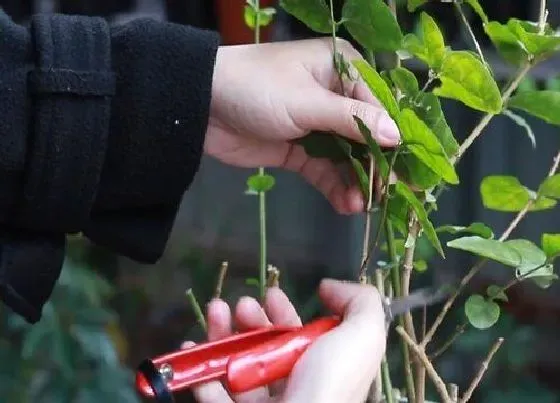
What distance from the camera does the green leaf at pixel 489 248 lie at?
1.46 ft

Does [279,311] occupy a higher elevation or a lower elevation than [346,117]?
lower

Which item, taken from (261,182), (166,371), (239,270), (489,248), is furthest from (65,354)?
(489,248)

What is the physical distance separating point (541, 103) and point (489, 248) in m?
0.08

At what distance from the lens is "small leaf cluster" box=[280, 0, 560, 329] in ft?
1.39

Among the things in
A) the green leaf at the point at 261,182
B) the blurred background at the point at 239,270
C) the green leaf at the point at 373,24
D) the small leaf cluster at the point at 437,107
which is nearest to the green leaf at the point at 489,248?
the small leaf cluster at the point at 437,107

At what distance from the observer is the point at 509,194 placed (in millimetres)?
524

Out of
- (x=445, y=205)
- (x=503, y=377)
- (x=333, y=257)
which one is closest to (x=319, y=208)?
(x=333, y=257)

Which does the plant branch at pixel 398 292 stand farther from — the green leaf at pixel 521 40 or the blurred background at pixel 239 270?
the blurred background at pixel 239 270

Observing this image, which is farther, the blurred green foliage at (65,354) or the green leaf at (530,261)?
the blurred green foliage at (65,354)

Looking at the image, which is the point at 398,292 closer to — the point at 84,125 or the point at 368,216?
the point at 368,216

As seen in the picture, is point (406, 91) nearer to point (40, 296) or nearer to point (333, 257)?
point (40, 296)

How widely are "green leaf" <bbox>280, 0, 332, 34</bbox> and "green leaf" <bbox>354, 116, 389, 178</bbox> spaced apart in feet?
0.25

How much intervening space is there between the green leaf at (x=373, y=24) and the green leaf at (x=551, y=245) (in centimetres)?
13

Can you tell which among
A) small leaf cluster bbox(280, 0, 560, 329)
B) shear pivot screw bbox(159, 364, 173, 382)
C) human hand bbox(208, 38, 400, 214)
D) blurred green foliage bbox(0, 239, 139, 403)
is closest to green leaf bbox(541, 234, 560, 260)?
small leaf cluster bbox(280, 0, 560, 329)
